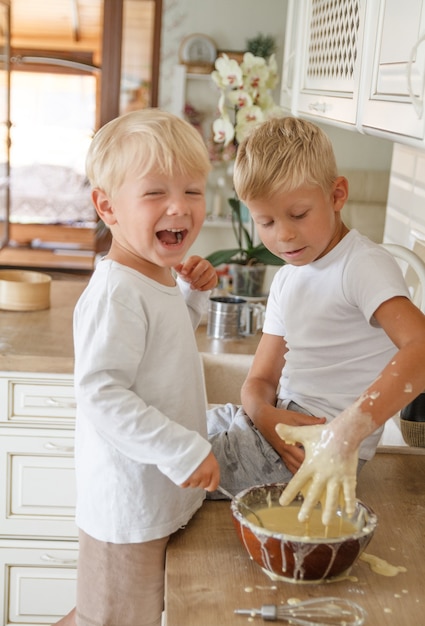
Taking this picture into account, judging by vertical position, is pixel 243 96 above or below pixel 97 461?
above

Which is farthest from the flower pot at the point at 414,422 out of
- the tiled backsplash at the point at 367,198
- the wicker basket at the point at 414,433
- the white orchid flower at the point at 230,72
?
the tiled backsplash at the point at 367,198

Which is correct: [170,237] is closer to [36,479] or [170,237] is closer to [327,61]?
[327,61]

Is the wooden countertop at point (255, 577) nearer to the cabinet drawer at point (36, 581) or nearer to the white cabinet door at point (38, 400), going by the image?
the white cabinet door at point (38, 400)

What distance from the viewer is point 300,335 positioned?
1.43 m

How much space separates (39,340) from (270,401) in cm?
105

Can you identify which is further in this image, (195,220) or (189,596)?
(195,220)

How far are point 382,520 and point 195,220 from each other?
1.70 feet

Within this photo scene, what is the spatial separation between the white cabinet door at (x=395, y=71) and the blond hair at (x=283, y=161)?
10 cm

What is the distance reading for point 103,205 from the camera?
1273 millimetres

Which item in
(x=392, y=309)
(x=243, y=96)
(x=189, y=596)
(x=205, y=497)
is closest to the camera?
(x=189, y=596)

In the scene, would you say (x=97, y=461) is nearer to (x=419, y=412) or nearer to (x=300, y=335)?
(x=300, y=335)

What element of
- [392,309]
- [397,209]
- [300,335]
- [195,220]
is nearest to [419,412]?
[300,335]

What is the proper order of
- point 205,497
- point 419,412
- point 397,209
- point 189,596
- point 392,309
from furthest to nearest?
1. point 397,209
2. point 419,412
3. point 205,497
4. point 392,309
5. point 189,596

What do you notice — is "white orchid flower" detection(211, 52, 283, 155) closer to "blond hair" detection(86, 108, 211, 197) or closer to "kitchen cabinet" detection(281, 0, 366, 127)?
"kitchen cabinet" detection(281, 0, 366, 127)
